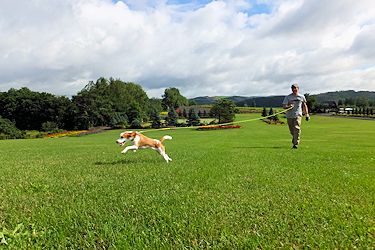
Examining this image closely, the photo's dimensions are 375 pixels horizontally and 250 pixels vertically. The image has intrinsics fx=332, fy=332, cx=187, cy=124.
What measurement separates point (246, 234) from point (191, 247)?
80cm

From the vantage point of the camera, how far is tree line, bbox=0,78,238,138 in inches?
3174

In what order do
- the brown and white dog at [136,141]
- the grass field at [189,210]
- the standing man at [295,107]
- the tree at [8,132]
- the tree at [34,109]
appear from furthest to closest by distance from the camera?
the tree at [34,109] < the tree at [8,132] < the standing man at [295,107] < the brown and white dog at [136,141] < the grass field at [189,210]

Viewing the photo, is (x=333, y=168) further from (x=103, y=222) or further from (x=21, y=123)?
(x=21, y=123)

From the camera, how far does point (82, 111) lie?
90.7 m

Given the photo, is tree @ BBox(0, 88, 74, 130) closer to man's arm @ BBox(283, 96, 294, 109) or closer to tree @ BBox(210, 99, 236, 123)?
tree @ BBox(210, 99, 236, 123)

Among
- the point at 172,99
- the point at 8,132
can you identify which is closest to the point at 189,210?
the point at 8,132

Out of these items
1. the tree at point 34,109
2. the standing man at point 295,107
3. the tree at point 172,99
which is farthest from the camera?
the tree at point 172,99

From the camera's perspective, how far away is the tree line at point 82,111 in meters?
80.6

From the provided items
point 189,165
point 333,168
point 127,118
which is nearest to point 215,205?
point 189,165

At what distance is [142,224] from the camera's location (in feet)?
16.0

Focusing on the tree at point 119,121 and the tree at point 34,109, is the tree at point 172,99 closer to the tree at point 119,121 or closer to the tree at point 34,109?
the tree at point 34,109

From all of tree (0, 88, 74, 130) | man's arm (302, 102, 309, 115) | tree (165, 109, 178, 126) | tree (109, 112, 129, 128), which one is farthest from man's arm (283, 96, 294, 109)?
tree (0, 88, 74, 130)

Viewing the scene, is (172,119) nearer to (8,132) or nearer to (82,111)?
(82,111)

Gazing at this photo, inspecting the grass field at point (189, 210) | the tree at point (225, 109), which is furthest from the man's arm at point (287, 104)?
the tree at point (225, 109)
